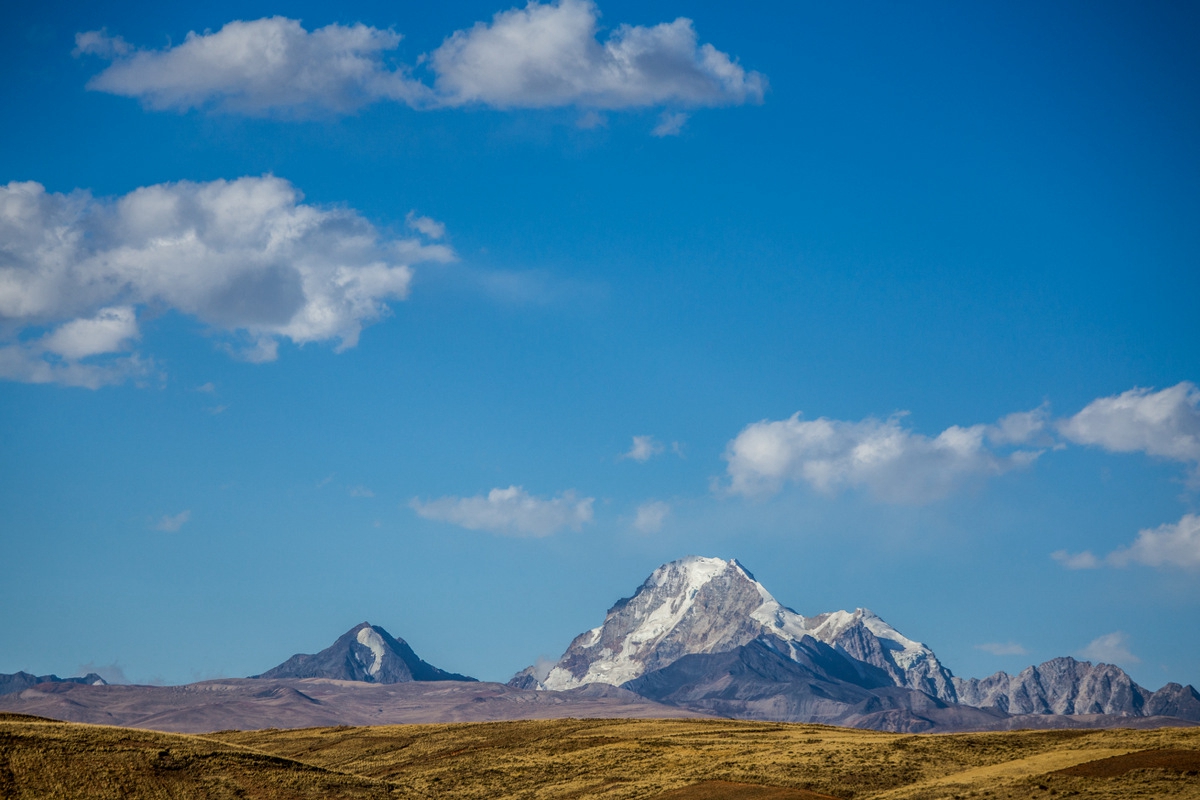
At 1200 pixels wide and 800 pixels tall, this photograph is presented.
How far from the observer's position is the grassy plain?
8231 cm

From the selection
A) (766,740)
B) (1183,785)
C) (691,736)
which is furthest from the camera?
(691,736)

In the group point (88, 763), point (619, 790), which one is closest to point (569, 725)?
point (619, 790)

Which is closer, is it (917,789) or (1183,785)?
(1183,785)

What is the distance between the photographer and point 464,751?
126 meters

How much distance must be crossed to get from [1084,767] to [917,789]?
38.3 feet

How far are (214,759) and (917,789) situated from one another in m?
51.9

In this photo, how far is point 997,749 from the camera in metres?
102

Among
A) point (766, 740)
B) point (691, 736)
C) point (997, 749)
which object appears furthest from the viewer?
point (691, 736)

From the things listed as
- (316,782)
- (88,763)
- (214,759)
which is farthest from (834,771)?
(88,763)

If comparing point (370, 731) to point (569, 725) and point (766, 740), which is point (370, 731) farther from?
point (766, 740)

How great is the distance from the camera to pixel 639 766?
107 meters

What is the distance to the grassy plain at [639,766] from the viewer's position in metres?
82.3

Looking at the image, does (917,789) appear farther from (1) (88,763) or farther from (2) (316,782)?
(1) (88,763)

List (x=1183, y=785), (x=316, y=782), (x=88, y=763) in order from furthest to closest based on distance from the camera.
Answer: (x=316, y=782) < (x=88, y=763) < (x=1183, y=785)
